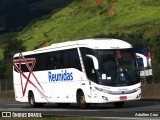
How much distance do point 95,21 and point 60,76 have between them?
8711cm

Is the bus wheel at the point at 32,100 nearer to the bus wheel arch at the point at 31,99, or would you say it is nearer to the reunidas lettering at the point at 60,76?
the bus wheel arch at the point at 31,99

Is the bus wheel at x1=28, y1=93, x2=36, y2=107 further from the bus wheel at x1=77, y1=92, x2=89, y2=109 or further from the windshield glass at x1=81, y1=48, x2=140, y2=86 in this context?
the windshield glass at x1=81, y1=48, x2=140, y2=86

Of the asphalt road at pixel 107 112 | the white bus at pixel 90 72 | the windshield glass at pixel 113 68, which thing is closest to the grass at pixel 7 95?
the white bus at pixel 90 72

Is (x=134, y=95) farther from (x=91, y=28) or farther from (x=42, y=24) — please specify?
(x=42, y=24)

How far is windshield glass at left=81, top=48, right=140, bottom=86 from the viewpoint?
2578 centimetres

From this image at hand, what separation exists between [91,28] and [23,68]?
251ft

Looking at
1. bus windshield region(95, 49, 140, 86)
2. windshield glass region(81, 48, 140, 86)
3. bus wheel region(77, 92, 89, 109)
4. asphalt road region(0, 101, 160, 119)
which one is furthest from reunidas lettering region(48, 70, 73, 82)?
bus windshield region(95, 49, 140, 86)

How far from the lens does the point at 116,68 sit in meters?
26.0

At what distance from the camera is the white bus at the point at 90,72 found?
25766 mm

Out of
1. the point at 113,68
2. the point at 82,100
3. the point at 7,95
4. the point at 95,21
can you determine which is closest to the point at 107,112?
the point at 113,68

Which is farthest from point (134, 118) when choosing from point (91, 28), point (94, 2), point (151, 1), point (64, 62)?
point (94, 2)

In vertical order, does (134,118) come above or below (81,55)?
below

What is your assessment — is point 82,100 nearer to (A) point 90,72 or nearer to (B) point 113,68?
(A) point 90,72

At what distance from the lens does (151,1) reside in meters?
116
